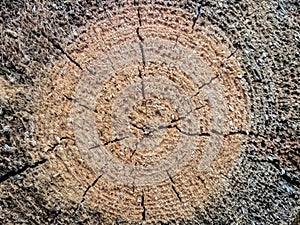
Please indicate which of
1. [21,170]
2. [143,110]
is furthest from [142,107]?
[21,170]

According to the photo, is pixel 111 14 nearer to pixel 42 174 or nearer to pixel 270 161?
pixel 42 174

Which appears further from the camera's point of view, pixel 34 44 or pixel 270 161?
pixel 270 161

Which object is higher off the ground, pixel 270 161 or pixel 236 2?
pixel 236 2

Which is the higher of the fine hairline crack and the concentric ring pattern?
the concentric ring pattern

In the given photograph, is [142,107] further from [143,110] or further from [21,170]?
[21,170]

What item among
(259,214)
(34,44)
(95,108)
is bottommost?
(259,214)

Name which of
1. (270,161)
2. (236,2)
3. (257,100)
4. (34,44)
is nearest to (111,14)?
(34,44)

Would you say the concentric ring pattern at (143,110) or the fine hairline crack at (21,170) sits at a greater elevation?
the concentric ring pattern at (143,110)
